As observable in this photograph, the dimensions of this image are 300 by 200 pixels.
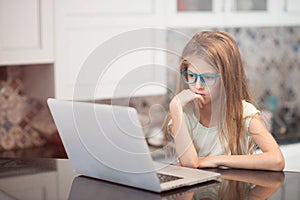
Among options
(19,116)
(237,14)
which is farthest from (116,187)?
(237,14)

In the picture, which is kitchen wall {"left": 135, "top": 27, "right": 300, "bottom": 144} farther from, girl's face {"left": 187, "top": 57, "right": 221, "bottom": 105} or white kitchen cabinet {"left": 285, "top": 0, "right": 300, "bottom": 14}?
girl's face {"left": 187, "top": 57, "right": 221, "bottom": 105}

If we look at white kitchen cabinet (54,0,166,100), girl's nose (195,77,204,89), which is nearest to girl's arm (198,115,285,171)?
girl's nose (195,77,204,89)

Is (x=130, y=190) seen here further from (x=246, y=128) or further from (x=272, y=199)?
(x=246, y=128)

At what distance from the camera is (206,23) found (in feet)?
11.5

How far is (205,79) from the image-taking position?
1.80m

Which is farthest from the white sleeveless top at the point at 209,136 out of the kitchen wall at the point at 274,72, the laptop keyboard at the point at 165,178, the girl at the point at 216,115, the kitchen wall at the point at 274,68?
the kitchen wall at the point at 274,68

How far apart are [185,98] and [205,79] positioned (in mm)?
78

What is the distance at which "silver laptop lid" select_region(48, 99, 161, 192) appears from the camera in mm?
1460

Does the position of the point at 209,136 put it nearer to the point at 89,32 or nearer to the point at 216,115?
the point at 216,115

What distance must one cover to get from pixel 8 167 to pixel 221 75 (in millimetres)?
678

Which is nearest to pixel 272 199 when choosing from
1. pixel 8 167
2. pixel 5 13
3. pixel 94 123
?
pixel 94 123

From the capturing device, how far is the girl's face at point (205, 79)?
179 cm

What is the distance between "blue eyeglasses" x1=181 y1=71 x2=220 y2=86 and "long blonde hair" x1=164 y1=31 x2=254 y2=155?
3 cm

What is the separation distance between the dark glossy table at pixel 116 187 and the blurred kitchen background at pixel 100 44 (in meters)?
0.77
